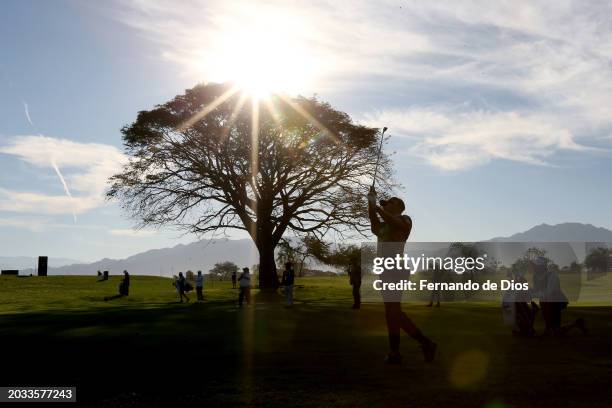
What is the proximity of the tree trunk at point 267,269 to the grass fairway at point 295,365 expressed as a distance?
916 inches

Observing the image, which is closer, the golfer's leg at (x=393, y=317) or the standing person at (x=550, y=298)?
the golfer's leg at (x=393, y=317)

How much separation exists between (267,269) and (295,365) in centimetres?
3337

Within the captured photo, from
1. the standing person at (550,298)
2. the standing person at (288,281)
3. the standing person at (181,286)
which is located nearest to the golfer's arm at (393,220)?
the standing person at (550,298)

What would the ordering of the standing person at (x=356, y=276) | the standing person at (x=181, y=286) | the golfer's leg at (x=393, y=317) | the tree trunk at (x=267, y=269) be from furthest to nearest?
the tree trunk at (x=267, y=269)
the standing person at (x=181, y=286)
the standing person at (x=356, y=276)
the golfer's leg at (x=393, y=317)

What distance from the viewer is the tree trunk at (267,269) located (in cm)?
4341

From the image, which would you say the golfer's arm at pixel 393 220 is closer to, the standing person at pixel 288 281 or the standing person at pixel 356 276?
the standing person at pixel 356 276

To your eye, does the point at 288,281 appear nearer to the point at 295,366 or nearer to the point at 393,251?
the point at 295,366

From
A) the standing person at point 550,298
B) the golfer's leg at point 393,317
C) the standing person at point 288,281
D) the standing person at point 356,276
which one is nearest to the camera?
the golfer's leg at point 393,317

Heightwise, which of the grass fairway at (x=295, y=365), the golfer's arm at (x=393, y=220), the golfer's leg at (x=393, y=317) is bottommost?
the grass fairway at (x=295, y=365)

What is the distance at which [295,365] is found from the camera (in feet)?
34.1

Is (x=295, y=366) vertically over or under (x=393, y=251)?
under

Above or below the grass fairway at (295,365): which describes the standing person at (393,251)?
above

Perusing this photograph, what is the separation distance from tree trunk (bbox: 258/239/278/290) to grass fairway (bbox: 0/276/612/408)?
23274mm

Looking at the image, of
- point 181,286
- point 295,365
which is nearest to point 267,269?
point 181,286
